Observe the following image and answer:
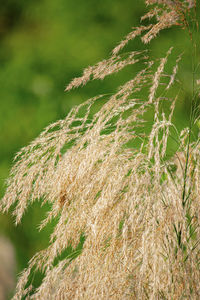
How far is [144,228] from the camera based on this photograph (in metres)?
1.51

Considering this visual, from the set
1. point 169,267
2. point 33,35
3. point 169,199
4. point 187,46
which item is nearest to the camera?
point 169,267

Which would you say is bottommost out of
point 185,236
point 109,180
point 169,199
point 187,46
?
point 185,236

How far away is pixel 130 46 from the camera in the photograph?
2994 millimetres

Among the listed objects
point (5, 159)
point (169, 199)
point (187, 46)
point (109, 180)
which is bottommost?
point (169, 199)

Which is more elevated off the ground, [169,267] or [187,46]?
[187,46]

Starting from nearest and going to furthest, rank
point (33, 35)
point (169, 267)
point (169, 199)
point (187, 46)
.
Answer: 1. point (169, 267)
2. point (169, 199)
3. point (187, 46)
4. point (33, 35)

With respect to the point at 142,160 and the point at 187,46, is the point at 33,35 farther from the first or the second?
the point at 142,160

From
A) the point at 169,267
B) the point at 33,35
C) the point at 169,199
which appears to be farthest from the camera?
the point at 33,35

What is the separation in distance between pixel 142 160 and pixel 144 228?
11.2 inches

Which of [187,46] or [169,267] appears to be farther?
[187,46]

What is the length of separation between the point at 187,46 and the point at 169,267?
2.07m

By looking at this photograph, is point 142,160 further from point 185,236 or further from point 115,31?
point 115,31

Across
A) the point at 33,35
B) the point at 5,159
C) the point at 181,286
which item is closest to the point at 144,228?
the point at 181,286

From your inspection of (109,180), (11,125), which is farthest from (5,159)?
(109,180)
